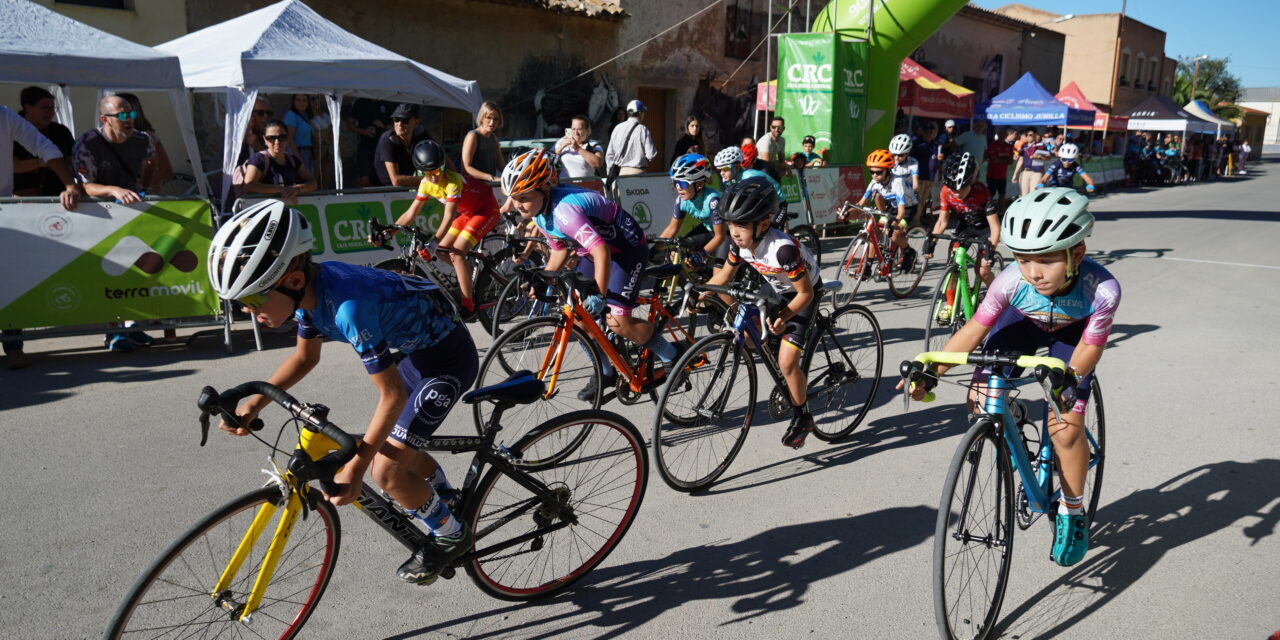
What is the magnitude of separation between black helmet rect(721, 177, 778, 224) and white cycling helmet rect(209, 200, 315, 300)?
2550 mm

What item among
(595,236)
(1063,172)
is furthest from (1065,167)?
(595,236)

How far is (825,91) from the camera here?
16234 mm

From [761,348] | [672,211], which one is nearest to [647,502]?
[761,348]

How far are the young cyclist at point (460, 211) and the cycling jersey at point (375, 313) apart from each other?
495 centimetres

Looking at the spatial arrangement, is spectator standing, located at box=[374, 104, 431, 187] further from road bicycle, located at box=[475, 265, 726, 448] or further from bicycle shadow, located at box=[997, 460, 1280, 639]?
bicycle shadow, located at box=[997, 460, 1280, 639]

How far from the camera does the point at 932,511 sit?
4.67 m

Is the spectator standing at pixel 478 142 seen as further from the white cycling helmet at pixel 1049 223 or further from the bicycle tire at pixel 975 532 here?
the bicycle tire at pixel 975 532

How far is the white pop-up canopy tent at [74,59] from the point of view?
7430 mm

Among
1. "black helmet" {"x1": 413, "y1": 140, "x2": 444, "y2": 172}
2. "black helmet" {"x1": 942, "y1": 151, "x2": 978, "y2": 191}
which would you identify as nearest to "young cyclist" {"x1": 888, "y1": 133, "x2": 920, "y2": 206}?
"black helmet" {"x1": 942, "y1": 151, "x2": 978, "y2": 191}

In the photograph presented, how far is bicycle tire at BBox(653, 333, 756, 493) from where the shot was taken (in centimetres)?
487

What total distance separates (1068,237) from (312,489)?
119 inches

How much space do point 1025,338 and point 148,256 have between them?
22.8ft

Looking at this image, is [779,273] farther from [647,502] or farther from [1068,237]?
[1068,237]

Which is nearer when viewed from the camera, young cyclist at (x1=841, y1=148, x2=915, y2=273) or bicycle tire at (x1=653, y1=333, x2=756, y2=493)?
bicycle tire at (x1=653, y1=333, x2=756, y2=493)
